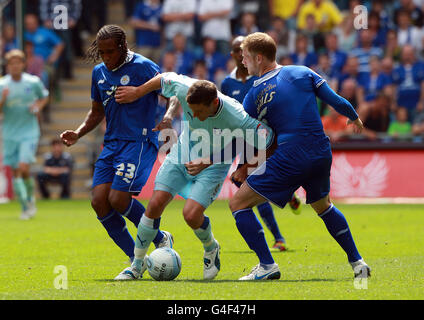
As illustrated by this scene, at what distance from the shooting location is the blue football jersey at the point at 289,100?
7.25 meters

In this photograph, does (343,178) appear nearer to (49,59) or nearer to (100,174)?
(49,59)

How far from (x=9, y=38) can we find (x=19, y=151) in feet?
Result: 24.9

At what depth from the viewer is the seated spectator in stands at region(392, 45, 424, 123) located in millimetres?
19188

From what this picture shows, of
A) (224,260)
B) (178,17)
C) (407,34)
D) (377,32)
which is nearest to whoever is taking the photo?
(224,260)

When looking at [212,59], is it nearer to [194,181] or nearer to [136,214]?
[136,214]

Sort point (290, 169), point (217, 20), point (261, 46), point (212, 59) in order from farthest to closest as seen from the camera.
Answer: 1. point (217, 20)
2. point (212, 59)
3. point (261, 46)
4. point (290, 169)

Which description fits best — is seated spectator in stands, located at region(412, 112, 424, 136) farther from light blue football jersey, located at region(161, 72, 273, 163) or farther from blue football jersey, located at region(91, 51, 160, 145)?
light blue football jersey, located at region(161, 72, 273, 163)

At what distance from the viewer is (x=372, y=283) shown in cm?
699

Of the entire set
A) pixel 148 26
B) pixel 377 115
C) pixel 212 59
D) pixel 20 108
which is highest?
pixel 148 26

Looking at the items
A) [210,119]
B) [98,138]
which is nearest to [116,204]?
[210,119]

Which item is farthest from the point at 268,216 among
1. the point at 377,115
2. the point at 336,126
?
the point at 377,115

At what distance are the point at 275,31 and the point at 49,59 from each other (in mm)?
5928

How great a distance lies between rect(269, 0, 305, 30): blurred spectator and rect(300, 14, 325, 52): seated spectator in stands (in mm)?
874

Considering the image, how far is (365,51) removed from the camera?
2009 centimetres
